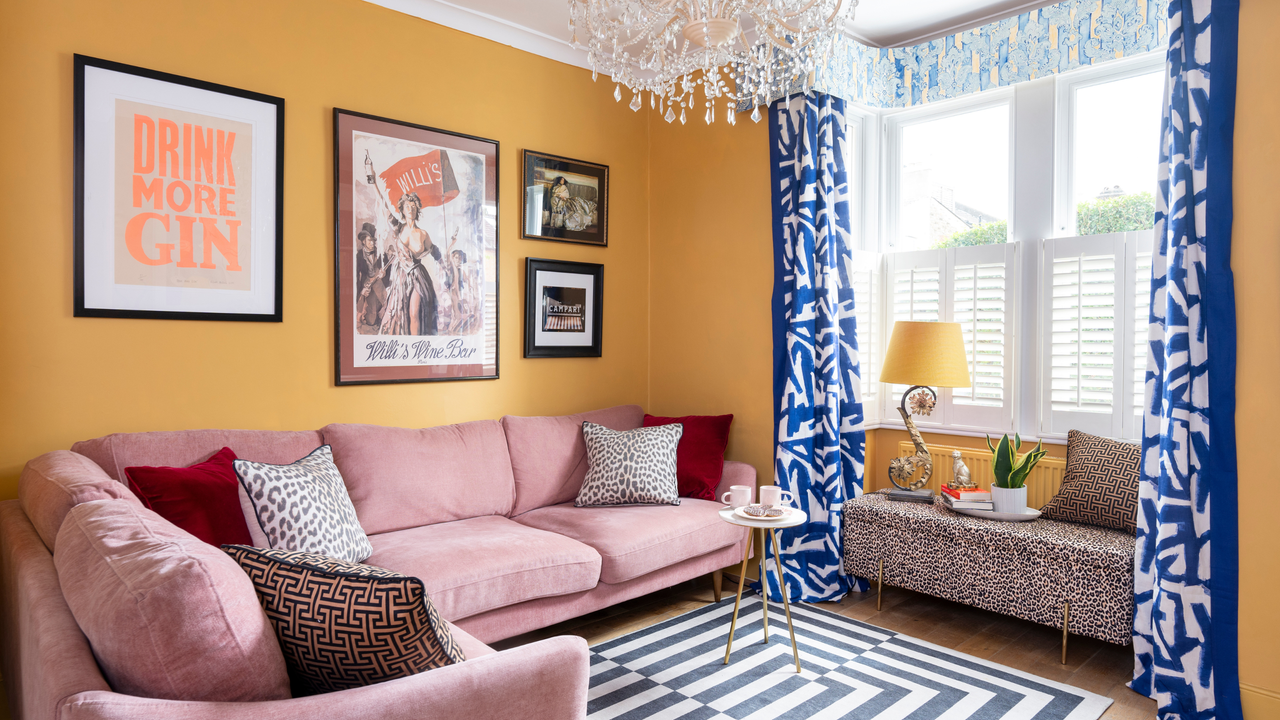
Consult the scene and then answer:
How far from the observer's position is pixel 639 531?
121 inches

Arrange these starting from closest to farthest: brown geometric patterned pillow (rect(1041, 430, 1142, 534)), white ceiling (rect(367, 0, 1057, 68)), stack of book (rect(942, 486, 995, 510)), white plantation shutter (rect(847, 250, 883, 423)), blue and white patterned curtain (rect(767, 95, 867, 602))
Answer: brown geometric patterned pillow (rect(1041, 430, 1142, 534)) < stack of book (rect(942, 486, 995, 510)) < white ceiling (rect(367, 0, 1057, 68)) < blue and white patterned curtain (rect(767, 95, 867, 602)) < white plantation shutter (rect(847, 250, 883, 423))

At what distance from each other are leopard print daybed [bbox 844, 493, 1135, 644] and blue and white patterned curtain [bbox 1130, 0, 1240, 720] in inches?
5.9

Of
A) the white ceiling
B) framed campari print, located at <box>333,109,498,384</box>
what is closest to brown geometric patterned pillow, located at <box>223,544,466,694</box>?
framed campari print, located at <box>333,109,498,384</box>

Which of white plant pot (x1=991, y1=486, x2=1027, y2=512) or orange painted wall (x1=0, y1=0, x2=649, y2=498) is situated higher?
orange painted wall (x1=0, y1=0, x2=649, y2=498)

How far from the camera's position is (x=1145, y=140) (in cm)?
312

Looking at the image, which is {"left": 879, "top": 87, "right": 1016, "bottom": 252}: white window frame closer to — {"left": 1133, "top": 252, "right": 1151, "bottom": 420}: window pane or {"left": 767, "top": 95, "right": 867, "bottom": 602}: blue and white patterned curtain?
{"left": 767, "top": 95, "right": 867, "bottom": 602}: blue and white patterned curtain

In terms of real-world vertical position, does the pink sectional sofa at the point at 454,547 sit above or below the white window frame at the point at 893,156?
below

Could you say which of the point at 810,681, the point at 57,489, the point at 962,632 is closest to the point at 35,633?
the point at 57,489

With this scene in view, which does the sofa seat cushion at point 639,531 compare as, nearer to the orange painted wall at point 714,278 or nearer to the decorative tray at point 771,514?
the decorative tray at point 771,514

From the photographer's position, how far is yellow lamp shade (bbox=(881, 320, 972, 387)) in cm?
321

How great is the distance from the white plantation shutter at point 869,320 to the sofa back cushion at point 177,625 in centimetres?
314

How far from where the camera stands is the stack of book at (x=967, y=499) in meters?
3.17

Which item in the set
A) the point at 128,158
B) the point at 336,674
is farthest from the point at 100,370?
the point at 336,674

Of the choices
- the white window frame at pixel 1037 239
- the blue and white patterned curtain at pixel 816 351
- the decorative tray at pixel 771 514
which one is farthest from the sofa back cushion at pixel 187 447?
the white window frame at pixel 1037 239
